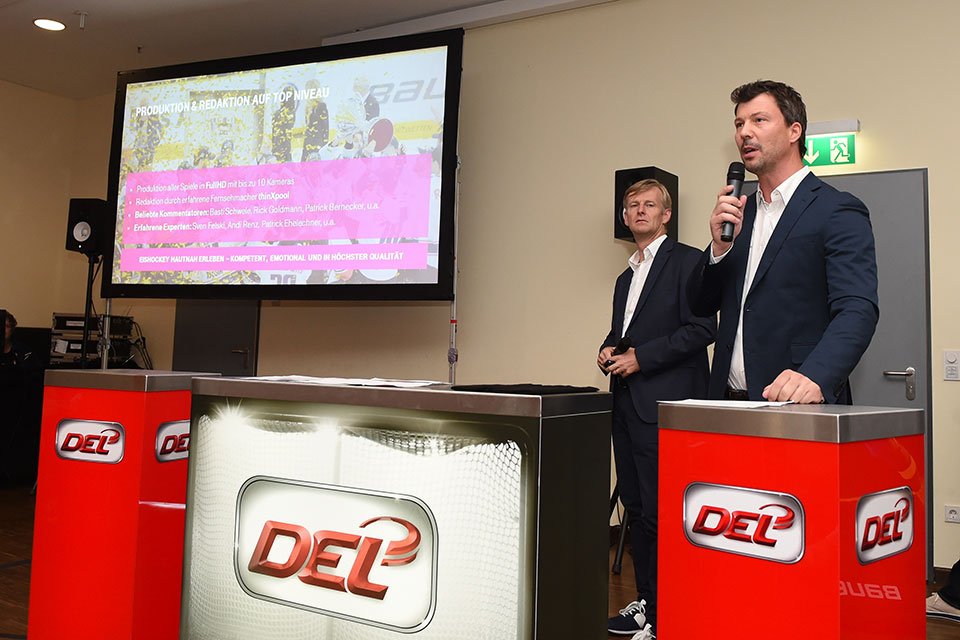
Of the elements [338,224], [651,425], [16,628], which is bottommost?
[16,628]

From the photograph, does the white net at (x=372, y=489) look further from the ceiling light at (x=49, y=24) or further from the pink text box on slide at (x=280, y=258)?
the ceiling light at (x=49, y=24)

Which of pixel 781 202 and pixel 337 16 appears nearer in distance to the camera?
pixel 781 202

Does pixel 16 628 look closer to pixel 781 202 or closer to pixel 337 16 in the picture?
pixel 781 202

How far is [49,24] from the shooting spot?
204 inches

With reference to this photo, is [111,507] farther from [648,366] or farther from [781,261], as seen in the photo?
[781,261]

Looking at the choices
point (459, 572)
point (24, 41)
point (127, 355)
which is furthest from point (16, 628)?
point (24, 41)

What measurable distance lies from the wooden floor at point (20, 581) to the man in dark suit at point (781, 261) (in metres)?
1.47

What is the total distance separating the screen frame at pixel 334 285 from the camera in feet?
13.9

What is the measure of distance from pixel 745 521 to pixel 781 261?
0.81 m

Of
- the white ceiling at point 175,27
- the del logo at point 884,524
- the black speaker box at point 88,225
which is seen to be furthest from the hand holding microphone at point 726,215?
the black speaker box at point 88,225

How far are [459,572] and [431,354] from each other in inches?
130

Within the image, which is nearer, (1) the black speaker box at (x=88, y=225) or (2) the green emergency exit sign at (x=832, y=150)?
(2) the green emergency exit sign at (x=832, y=150)

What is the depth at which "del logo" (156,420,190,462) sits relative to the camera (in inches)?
84.0

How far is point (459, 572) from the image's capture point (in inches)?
62.1
